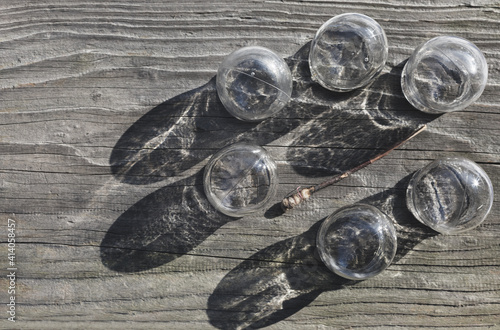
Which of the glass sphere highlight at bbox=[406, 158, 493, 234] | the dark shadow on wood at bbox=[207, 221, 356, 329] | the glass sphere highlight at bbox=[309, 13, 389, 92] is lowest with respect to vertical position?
the dark shadow on wood at bbox=[207, 221, 356, 329]

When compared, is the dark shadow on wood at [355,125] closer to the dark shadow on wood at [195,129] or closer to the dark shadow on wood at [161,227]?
the dark shadow on wood at [195,129]

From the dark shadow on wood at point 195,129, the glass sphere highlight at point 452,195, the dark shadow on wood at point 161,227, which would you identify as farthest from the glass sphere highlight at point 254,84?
the glass sphere highlight at point 452,195

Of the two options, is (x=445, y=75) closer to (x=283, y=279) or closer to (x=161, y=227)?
(x=283, y=279)

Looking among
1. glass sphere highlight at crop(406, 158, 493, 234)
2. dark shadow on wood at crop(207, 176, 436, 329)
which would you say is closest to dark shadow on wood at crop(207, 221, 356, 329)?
dark shadow on wood at crop(207, 176, 436, 329)

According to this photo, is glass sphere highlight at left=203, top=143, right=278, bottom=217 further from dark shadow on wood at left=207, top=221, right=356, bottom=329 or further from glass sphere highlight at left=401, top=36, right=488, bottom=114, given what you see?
glass sphere highlight at left=401, top=36, right=488, bottom=114

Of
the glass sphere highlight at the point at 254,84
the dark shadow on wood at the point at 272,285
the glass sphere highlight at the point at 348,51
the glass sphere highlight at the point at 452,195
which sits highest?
the glass sphere highlight at the point at 348,51
